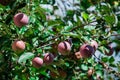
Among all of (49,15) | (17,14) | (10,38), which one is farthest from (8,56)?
(49,15)

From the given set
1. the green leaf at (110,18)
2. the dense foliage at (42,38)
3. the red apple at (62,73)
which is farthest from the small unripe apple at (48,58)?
the red apple at (62,73)

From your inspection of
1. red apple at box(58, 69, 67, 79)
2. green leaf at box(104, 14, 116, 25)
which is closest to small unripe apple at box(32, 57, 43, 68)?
green leaf at box(104, 14, 116, 25)

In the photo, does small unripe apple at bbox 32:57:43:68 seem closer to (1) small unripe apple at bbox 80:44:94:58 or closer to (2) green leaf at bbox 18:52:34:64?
(2) green leaf at bbox 18:52:34:64

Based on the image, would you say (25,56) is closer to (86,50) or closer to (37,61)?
(37,61)

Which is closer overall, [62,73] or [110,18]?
[110,18]

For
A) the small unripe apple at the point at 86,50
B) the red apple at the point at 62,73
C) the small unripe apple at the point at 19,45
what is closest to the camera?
the small unripe apple at the point at 19,45

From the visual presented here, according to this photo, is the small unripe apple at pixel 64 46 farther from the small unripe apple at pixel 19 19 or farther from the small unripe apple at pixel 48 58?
the small unripe apple at pixel 19 19

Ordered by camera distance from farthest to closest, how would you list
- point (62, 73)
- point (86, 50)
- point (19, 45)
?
point (62, 73)
point (86, 50)
point (19, 45)

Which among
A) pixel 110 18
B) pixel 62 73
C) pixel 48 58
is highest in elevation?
pixel 110 18

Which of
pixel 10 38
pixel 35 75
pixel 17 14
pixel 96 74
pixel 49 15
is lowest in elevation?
pixel 96 74

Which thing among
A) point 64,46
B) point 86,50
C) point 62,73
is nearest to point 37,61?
point 64,46

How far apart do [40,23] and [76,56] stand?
43 centimetres

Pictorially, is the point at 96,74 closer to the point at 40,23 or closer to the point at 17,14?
the point at 40,23

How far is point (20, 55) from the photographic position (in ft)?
5.57
